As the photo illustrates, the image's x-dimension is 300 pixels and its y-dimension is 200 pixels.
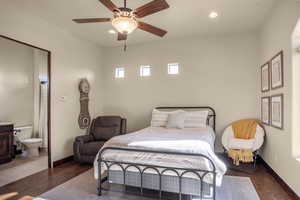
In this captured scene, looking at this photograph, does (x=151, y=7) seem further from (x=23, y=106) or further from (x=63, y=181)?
(x=23, y=106)

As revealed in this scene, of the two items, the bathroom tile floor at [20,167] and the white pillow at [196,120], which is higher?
the white pillow at [196,120]

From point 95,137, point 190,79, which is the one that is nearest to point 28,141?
point 95,137

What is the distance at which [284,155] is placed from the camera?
9.52 feet

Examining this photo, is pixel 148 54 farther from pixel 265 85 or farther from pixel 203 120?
pixel 265 85

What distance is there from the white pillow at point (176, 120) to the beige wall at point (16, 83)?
3.33 metres

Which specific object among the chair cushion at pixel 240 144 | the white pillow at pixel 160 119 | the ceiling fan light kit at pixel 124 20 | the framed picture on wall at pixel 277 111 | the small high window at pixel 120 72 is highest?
the ceiling fan light kit at pixel 124 20

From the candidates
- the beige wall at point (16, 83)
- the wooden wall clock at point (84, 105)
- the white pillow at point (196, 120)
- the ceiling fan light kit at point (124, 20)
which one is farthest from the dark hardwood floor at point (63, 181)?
the ceiling fan light kit at point (124, 20)

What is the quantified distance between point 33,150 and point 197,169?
398 cm

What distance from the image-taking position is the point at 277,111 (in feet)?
10.3

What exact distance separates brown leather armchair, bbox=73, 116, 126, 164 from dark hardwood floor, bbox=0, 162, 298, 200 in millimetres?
233

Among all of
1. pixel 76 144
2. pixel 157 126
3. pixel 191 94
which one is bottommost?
pixel 76 144

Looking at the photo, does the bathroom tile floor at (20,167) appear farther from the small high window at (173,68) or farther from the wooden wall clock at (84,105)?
the small high window at (173,68)

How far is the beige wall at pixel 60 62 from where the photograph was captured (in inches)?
130

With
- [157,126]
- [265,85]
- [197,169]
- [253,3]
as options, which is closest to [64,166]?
[157,126]
